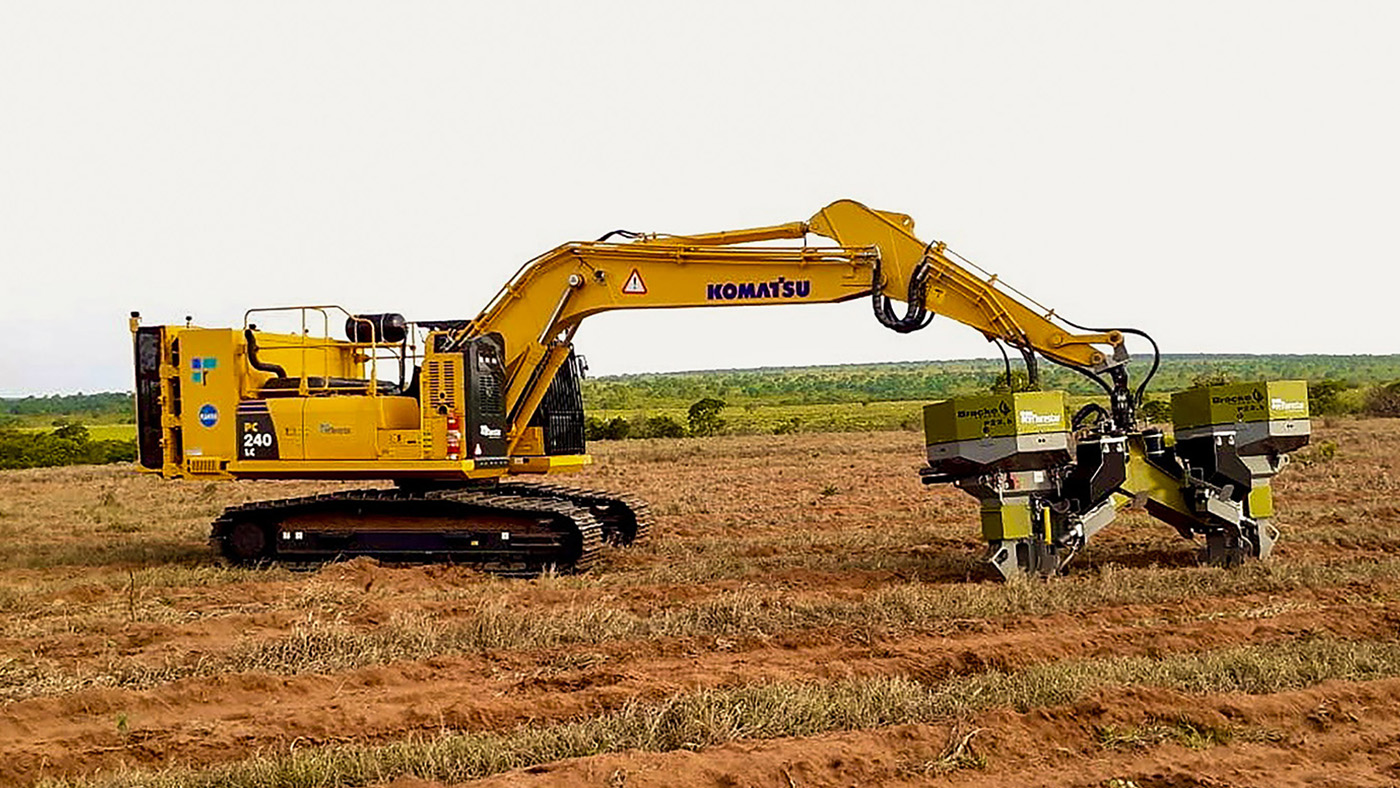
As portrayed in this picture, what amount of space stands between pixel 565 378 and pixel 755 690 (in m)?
8.77

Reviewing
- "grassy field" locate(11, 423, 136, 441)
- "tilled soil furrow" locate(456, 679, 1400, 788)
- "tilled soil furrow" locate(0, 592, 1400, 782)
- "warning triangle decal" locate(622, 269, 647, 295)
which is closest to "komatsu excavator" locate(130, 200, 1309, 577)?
"warning triangle decal" locate(622, 269, 647, 295)

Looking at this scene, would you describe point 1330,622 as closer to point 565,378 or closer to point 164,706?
point 164,706

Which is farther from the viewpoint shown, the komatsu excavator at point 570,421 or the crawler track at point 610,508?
the crawler track at point 610,508

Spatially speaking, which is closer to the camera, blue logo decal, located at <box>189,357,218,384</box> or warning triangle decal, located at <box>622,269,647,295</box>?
warning triangle decal, located at <box>622,269,647,295</box>

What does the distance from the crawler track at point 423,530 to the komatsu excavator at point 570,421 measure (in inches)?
0.9

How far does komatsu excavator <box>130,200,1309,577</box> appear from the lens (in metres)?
13.1

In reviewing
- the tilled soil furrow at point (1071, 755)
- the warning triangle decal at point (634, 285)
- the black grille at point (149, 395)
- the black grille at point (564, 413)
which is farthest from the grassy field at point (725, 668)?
the warning triangle decal at point (634, 285)

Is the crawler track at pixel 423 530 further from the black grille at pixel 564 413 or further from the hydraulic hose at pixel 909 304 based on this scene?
the hydraulic hose at pixel 909 304

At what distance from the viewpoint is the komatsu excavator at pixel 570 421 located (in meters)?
13.1

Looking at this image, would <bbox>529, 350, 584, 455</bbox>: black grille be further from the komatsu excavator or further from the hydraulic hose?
the hydraulic hose

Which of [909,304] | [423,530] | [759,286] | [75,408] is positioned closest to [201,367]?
[423,530]

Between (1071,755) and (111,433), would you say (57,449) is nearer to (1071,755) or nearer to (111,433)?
(111,433)

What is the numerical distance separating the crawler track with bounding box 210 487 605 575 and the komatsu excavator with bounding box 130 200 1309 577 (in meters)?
0.02

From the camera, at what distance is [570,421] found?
54.5ft
